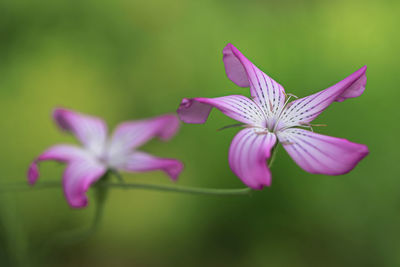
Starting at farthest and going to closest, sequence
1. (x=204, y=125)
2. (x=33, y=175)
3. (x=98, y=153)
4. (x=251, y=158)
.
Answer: (x=204, y=125)
(x=98, y=153)
(x=33, y=175)
(x=251, y=158)

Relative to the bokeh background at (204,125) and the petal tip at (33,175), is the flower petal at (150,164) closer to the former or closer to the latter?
the petal tip at (33,175)

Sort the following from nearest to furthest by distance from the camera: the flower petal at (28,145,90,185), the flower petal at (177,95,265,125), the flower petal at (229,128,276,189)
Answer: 1. the flower petal at (229,128,276,189)
2. the flower petal at (177,95,265,125)
3. the flower petal at (28,145,90,185)

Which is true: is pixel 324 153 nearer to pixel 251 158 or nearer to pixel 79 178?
pixel 251 158

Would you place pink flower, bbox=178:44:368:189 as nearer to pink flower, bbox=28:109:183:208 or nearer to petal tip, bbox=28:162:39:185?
pink flower, bbox=28:109:183:208

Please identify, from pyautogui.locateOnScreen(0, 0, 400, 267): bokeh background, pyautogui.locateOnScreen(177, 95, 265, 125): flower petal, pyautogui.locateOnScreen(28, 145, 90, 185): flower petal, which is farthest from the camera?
pyautogui.locateOnScreen(0, 0, 400, 267): bokeh background

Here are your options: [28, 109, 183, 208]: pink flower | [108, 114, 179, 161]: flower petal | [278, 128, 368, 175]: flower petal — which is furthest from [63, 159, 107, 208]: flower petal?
[278, 128, 368, 175]: flower petal

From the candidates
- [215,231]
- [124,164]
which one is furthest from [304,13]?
[124,164]

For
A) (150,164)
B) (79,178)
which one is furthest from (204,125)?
(79,178)
